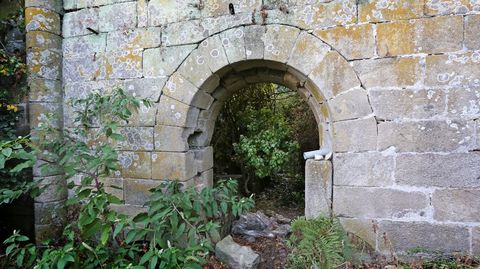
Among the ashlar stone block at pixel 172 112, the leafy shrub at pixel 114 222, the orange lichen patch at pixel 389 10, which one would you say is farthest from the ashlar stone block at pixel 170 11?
the orange lichen patch at pixel 389 10

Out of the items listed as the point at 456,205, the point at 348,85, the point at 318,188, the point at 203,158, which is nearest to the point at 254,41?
the point at 348,85

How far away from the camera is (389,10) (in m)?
2.60

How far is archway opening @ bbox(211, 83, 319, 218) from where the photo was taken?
4.58m

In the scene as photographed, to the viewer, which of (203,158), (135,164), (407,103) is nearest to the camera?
(407,103)

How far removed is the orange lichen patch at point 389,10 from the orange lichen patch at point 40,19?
3266 millimetres

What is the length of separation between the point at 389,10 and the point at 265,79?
4.59ft

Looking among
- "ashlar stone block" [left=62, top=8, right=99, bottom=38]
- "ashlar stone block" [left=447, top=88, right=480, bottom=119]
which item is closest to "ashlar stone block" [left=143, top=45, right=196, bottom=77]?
"ashlar stone block" [left=62, top=8, right=99, bottom=38]

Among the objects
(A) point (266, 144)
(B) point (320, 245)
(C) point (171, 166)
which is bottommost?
(B) point (320, 245)

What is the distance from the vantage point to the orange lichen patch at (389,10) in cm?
255

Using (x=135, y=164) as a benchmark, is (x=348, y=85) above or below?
above

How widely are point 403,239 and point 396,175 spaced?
58 cm

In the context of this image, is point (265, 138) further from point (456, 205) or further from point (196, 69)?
point (456, 205)

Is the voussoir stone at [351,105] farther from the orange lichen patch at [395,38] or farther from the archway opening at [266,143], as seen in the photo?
the archway opening at [266,143]

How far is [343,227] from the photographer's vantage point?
2.73 metres
